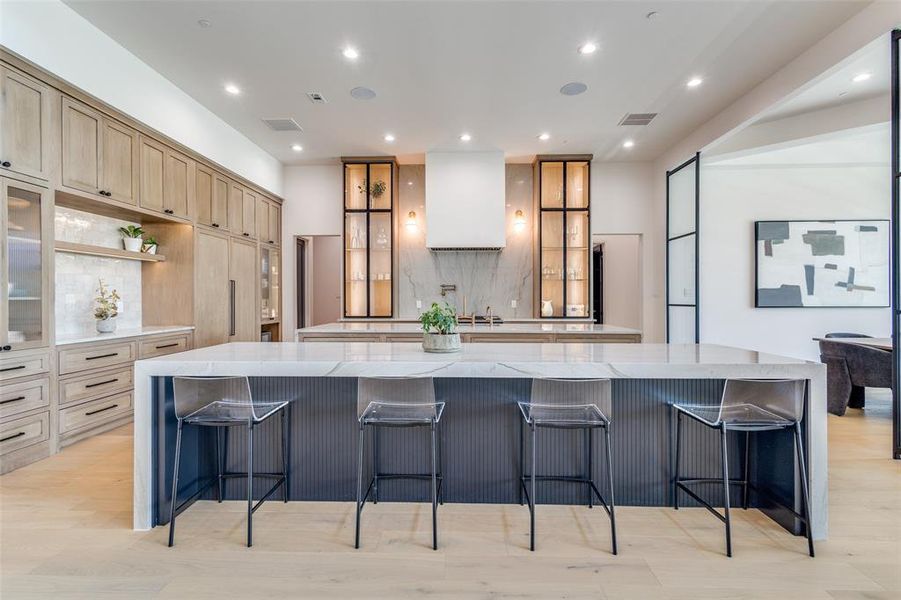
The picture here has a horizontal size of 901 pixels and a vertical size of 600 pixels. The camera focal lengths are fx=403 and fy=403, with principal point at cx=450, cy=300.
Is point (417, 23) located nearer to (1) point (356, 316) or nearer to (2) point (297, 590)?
(2) point (297, 590)

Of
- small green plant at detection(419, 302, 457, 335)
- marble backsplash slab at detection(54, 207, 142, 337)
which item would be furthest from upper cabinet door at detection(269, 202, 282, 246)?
small green plant at detection(419, 302, 457, 335)

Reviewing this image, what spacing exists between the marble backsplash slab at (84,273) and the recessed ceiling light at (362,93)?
2706 millimetres

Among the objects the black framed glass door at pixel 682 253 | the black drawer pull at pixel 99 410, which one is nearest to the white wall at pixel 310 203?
the black drawer pull at pixel 99 410

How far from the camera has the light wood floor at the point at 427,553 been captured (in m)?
1.67

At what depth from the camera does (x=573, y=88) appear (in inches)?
160

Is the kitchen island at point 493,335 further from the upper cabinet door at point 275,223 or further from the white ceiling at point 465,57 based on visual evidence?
the upper cabinet door at point 275,223

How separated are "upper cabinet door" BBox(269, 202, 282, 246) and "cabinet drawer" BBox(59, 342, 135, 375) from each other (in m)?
2.99

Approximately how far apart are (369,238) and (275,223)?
5.29 ft

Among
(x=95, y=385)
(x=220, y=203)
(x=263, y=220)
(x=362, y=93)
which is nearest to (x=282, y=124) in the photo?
(x=220, y=203)

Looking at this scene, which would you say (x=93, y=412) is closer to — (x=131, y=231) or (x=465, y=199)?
(x=131, y=231)

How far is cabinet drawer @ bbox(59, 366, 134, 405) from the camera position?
308 cm

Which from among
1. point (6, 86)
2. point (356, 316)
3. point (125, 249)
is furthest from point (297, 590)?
point (356, 316)

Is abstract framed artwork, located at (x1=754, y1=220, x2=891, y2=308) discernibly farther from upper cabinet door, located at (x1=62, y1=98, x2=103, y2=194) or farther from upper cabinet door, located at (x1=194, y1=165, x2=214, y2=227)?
upper cabinet door, located at (x1=62, y1=98, x2=103, y2=194)

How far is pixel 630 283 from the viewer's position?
7.43 metres
